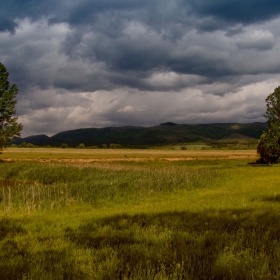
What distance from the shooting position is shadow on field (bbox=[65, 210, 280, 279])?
6.50 m

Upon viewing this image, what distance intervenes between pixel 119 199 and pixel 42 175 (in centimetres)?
2608

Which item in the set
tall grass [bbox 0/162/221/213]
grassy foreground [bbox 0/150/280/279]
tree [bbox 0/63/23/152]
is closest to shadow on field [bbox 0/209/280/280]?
grassy foreground [bbox 0/150/280/279]

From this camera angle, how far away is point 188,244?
8.31 m

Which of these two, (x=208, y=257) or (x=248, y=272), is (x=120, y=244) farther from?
(x=248, y=272)

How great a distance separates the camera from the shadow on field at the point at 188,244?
6504 mm

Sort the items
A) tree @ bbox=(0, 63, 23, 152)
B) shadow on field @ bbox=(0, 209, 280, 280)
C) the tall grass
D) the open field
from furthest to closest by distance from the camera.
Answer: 1. the open field
2. tree @ bbox=(0, 63, 23, 152)
3. the tall grass
4. shadow on field @ bbox=(0, 209, 280, 280)

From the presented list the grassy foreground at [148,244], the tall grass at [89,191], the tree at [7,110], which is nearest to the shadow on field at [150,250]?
A: the grassy foreground at [148,244]

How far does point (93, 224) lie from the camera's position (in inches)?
443

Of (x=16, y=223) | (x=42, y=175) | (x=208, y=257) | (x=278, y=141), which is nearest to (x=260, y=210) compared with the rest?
(x=208, y=257)

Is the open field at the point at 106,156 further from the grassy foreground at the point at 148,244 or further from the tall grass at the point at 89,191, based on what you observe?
the grassy foreground at the point at 148,244

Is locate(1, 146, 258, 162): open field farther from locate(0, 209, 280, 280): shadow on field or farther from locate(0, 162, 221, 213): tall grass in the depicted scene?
locate(0, 209, 280, 280): shadow on field

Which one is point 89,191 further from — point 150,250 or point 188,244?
point 150,250

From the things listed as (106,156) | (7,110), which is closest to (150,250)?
(7,110)

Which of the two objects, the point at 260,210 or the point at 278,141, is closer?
the point at 260,210
